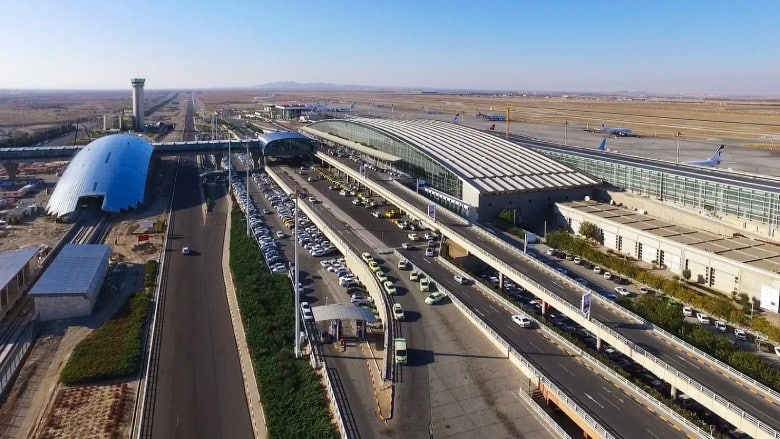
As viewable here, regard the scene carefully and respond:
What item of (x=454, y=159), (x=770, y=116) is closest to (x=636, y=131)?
(x=770, y=116)

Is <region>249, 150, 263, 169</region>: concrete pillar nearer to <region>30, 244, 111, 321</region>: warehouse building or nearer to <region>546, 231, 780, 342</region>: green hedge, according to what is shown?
<region>30, 244, 111, 321</region>: warehouse building

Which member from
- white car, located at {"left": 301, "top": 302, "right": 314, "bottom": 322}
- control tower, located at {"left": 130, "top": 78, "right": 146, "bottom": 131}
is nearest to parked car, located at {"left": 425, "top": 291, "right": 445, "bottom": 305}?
white car, located at {"left": 301, "top": 302, "right": 314, "bottom": 322}

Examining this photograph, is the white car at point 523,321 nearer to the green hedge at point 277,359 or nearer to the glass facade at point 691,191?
the green hedge at point 277,359

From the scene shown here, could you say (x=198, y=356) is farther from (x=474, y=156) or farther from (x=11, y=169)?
(x=11, y=169)

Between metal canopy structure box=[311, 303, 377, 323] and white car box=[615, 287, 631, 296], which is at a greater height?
metal canopy structure box=[311, 303, 377, 323]

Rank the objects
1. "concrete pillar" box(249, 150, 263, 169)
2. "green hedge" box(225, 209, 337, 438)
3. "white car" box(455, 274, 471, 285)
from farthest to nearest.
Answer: "concrete pillar" box(249, 150, 263, 169)
"white car" box(455, 274, 471, 285)
"green hedge" box(225, 209, 337, 438)

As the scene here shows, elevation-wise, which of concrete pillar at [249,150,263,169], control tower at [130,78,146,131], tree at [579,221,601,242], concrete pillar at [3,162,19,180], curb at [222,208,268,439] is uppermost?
control tower at [130,78,146,131]

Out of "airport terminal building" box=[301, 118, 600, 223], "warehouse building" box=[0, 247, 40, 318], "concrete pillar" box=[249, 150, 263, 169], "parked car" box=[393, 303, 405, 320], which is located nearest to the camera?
"parked car" box=[393, 303, 405, 320]
